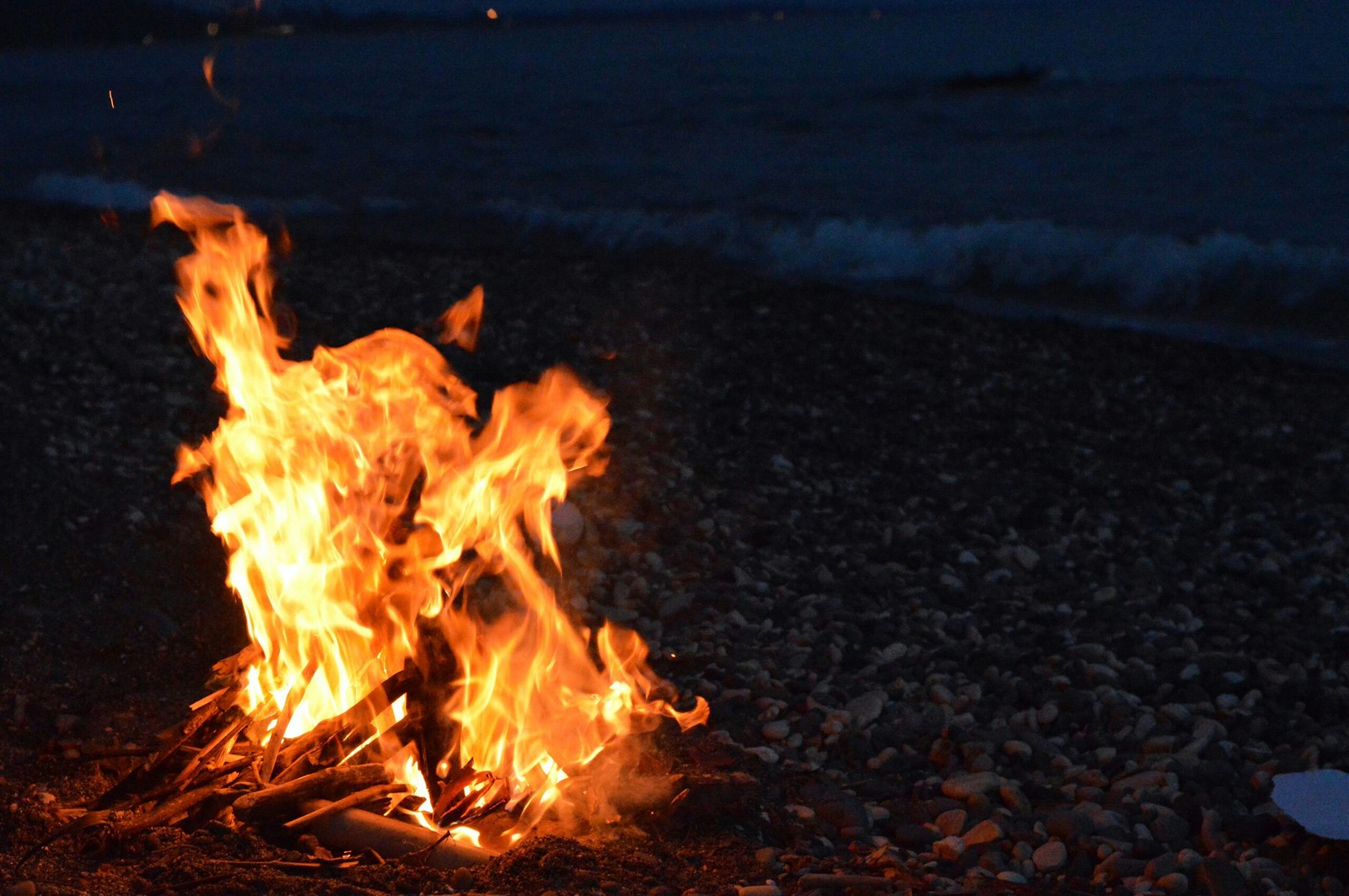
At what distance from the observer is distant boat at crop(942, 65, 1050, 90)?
114 ft

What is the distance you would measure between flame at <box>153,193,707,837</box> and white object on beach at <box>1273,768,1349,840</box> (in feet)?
6.81

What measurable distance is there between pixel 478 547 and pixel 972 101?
2911 cm

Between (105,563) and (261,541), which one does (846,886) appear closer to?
(261,541)

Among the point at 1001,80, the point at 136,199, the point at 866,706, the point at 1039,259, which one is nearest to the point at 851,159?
the point at 1039,259

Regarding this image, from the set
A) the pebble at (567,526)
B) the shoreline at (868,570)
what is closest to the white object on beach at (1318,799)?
the shoreline at (868,570)

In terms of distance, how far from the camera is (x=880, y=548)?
6.89m

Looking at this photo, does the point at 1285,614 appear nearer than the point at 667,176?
Yes

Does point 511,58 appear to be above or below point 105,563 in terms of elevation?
above

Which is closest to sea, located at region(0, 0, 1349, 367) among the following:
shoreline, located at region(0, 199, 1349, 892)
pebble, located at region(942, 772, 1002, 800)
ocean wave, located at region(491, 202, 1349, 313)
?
ocean wave, located at region(491, 202, 1349, 313)

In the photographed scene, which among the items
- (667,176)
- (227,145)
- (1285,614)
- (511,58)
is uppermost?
(511,58)

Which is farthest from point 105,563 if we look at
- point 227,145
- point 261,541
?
point 227,145

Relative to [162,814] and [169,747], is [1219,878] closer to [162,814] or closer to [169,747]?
[162,814]

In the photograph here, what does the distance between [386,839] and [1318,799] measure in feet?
10.3

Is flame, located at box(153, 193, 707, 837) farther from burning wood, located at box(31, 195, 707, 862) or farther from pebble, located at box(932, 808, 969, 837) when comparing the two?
pebble, located at box(932, 808, 969, 837)
